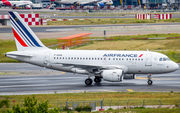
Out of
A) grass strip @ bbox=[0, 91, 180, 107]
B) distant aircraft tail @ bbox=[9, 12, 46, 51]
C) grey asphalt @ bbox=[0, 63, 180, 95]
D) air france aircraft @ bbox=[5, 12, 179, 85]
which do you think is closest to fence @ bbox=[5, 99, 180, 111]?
grass strip @ bbox=[0, 91, 180, 107]

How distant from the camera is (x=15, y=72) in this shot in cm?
4178

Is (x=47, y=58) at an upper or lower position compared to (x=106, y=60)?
upper

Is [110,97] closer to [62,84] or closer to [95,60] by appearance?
[95,60]

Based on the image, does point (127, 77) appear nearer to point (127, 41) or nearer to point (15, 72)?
point (15, 72)

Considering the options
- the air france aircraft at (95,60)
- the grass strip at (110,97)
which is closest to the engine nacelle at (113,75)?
the air france aircraft at (95,60)

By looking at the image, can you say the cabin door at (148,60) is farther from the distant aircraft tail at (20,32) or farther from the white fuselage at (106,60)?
the distant aircraft tail at (20,32)

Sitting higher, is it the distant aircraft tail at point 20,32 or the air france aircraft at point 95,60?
the distant aircraft tail at point 20,32

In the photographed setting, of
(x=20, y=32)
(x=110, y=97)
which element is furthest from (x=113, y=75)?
(x=20, y=32)

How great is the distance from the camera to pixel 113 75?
105ft

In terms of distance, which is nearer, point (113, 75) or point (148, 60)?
point (113, 75)

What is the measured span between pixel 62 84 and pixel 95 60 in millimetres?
4952

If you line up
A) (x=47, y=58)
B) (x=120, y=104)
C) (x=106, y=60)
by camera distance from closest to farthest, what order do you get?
1. (x=120, y=104)
2. (x=106, y=60)
3. (x=47, y=58)

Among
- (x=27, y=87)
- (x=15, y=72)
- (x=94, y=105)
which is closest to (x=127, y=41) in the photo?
(x=15, y=72)

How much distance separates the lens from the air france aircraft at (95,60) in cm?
3316
